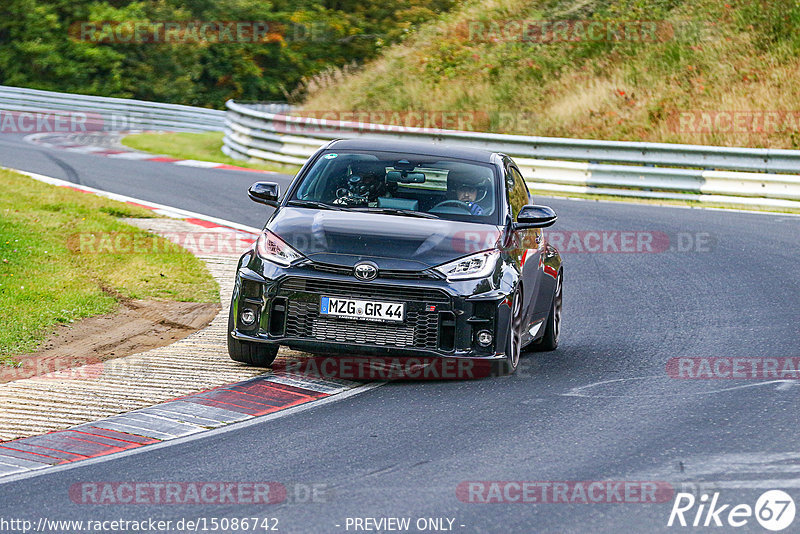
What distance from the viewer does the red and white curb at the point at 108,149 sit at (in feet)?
85.6

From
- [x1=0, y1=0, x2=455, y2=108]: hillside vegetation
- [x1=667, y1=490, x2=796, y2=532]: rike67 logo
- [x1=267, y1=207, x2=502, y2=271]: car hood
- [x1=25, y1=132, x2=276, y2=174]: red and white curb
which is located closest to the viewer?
[x1=667, y1=490, x2=796, y2=532]: rike67 logo

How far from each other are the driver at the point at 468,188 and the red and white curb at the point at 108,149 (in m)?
15.0

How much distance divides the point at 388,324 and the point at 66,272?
214 inches

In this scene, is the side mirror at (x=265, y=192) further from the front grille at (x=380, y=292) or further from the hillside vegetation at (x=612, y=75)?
the hillside vegetation at (x=612, y=75)

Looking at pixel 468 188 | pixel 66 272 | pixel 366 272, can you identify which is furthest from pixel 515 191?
pixel 66 272

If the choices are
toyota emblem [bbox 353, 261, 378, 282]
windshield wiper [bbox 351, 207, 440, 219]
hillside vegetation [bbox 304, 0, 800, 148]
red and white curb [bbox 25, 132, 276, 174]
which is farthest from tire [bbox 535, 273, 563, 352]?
hillside vegetation [bbox 304, 0, 800, 148]

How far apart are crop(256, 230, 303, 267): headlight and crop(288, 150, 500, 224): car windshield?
2.15 ft

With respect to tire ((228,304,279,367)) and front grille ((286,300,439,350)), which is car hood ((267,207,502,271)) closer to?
front grille ((286,300,439,350))

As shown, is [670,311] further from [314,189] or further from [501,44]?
[501,44]

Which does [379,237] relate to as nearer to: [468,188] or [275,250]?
[275,250]

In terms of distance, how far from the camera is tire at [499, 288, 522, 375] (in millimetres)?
8523

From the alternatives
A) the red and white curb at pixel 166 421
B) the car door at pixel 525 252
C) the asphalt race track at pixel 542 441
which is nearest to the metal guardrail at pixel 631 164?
the asphalt race track at pixel 542 441

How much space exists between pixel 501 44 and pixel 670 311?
23.2 meters

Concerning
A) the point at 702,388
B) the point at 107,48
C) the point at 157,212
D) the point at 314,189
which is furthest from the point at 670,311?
the point at 107,48
